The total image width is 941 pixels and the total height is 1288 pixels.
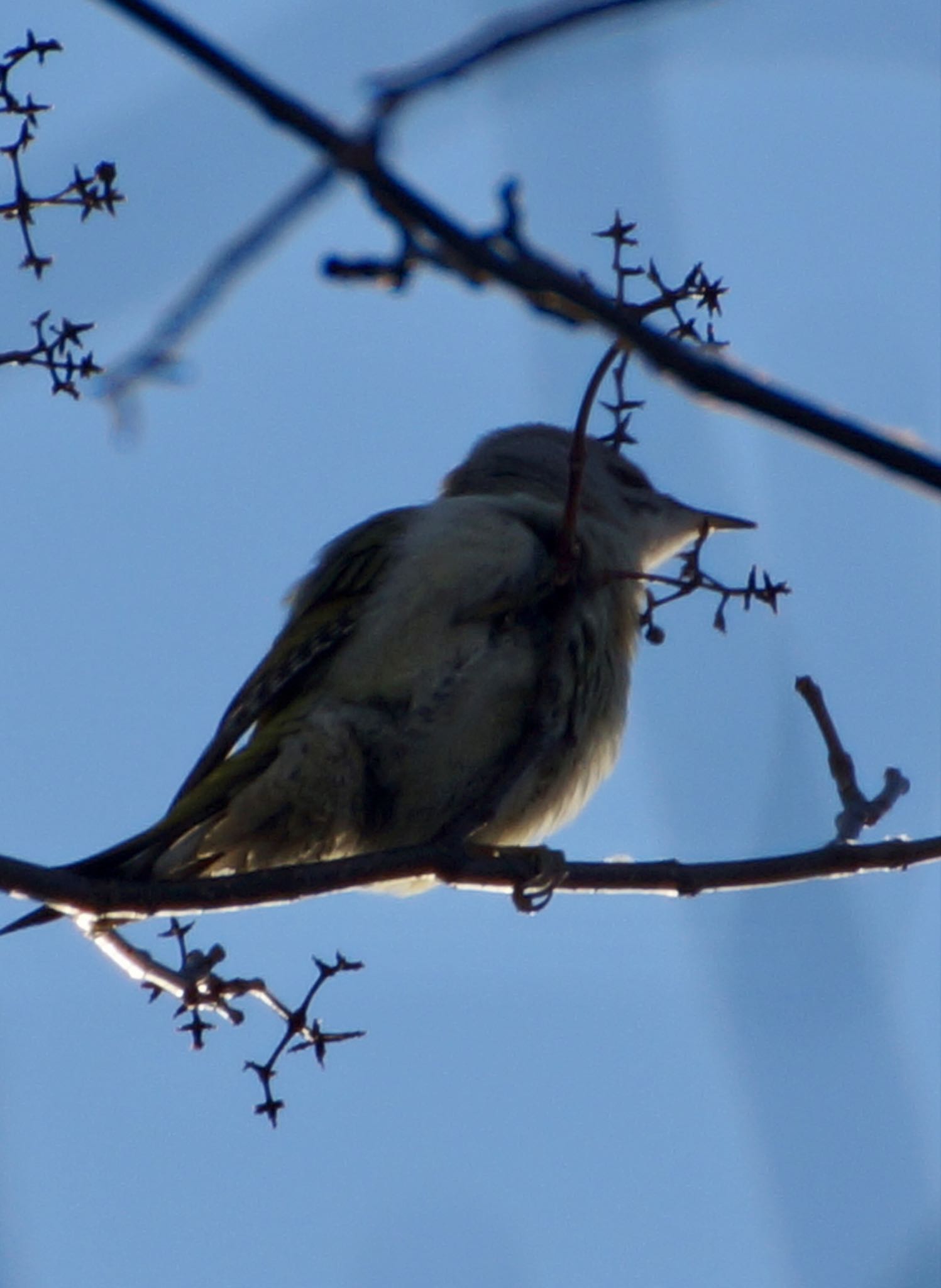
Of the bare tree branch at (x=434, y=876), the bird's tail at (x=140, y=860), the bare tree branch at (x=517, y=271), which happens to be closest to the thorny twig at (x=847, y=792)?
the bare tree branch at (x=434, y=876)

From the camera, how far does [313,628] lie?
17.4ft

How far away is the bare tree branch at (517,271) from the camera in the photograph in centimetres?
150

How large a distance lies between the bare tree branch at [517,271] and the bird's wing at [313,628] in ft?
10.7

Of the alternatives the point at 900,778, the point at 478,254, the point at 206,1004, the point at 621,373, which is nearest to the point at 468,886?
the point at 206,1004

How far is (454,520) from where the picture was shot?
540 centimetres

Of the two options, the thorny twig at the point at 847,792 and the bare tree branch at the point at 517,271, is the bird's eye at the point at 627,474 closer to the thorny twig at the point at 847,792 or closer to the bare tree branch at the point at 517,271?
the thorny twig at the point at 847,792

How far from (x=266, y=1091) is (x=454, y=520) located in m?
2.02

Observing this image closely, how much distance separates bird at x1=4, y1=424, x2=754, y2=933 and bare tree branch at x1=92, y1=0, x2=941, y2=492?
2699mm

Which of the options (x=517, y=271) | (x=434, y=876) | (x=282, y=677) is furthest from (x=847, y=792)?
(x=517, y=271)

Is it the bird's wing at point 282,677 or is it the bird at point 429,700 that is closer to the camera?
the bird's wing at point 282,677

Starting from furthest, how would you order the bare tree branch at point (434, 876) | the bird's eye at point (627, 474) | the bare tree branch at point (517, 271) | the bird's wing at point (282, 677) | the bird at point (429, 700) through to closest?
1. the bird's eye at point (627, 474)
2. the bird at point (429, 700)
3. the bird's wing at point (282, 677)
4. the bare tree branch at point (434, 876)
5. the bare tree branch at point (517, 271)

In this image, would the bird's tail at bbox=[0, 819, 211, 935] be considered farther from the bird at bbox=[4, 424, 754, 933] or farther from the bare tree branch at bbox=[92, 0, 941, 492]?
the bare tree branch at bbox=[92, 0, 941, 492]

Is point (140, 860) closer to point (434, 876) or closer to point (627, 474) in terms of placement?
point (434, 876)

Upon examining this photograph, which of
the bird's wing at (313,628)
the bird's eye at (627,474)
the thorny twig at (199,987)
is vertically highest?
the bird's eye at (627,474)
